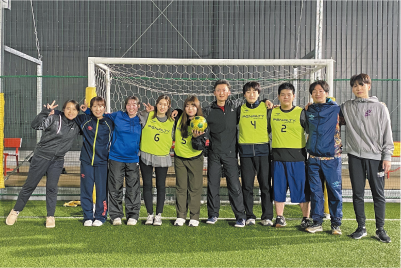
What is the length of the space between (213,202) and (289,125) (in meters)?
1.24

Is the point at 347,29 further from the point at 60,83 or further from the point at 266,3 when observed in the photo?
the point at 60,83

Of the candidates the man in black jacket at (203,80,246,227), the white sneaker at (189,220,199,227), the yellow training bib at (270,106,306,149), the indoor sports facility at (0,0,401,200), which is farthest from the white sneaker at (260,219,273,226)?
the indoor sports facility at (0,0,401,200)

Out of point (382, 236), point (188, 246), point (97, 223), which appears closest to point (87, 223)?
Result: point (97, 223)

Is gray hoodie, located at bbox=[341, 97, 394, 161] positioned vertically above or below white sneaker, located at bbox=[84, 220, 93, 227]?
above

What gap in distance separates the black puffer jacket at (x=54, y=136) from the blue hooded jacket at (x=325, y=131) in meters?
2.71

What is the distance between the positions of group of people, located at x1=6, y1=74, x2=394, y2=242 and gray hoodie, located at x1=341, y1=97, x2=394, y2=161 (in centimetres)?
Answer: 18

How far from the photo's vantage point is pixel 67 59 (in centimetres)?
830

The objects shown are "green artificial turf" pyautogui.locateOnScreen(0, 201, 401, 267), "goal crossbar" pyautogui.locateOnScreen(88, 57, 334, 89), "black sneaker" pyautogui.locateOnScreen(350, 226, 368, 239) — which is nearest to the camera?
"green artificial turf" pyautogui.locateOnScreen(0, 201, 401, 267)

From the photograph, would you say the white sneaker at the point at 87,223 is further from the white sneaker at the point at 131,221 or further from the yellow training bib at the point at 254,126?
the yellow training bib at the point at 254,126

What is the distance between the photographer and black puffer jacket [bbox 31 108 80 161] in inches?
132

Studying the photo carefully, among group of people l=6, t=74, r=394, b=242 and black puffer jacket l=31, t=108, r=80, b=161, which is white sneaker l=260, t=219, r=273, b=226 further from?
black puffer jacket l=31, t=108, r=80, b=161

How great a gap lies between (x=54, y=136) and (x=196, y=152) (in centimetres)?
161

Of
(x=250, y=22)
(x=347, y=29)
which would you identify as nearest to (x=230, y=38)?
(x=250, y=22)

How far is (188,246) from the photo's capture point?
9.20ft
